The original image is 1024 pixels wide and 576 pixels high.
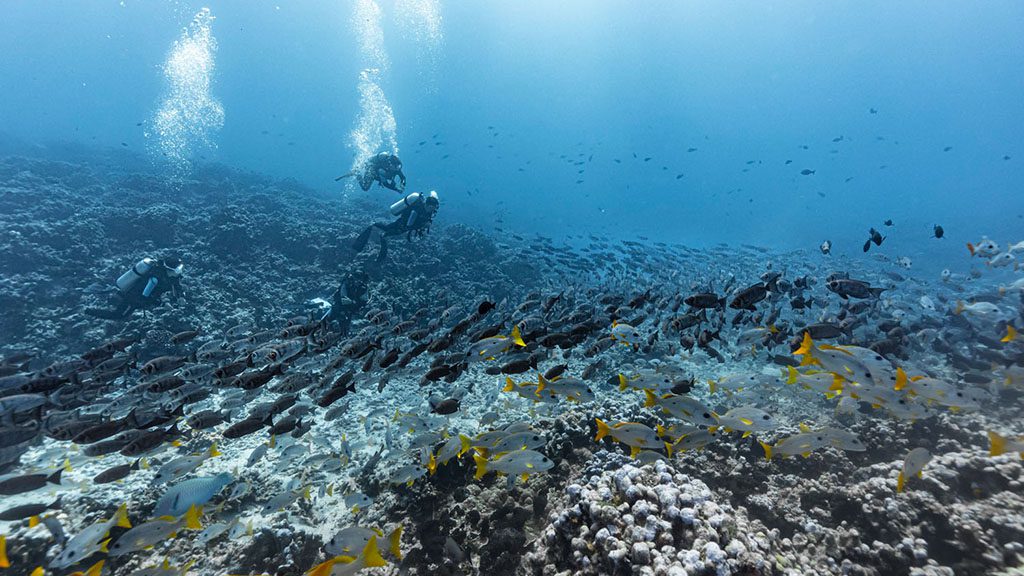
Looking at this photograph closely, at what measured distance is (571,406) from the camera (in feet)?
28.7

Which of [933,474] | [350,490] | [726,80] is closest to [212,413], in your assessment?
[350,490]

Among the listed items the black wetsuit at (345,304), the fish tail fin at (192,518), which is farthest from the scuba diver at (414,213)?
the fish tail fin at (192,518)

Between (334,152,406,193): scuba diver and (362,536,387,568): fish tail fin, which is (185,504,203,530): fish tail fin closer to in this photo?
(362,536,387,568): fish tail fin

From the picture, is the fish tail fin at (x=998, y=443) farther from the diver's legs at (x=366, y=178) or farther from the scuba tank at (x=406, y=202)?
the diver's legs at (x=366, y=178)

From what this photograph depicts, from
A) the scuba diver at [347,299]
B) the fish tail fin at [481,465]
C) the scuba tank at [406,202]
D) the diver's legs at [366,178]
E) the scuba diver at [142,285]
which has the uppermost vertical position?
the diver's legs at [366,178]

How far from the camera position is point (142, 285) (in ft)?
38.4

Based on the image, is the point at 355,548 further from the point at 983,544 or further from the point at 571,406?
the point at 983,544

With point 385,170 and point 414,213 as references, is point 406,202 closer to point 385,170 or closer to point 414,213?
point 414,213

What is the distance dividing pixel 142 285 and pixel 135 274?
0.54 meters

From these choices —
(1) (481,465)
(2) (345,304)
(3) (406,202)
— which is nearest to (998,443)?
(1) (481,465)

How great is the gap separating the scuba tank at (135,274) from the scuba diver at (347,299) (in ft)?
16.3

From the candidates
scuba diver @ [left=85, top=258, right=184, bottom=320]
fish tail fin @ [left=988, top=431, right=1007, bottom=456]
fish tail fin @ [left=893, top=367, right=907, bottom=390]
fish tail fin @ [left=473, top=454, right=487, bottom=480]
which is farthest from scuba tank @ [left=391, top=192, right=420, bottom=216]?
fish tail fin @ [left=988, top=431, right=1007, bottom=456]

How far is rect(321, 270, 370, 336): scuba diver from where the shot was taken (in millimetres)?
13258

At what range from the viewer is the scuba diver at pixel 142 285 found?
11367 millimetres
